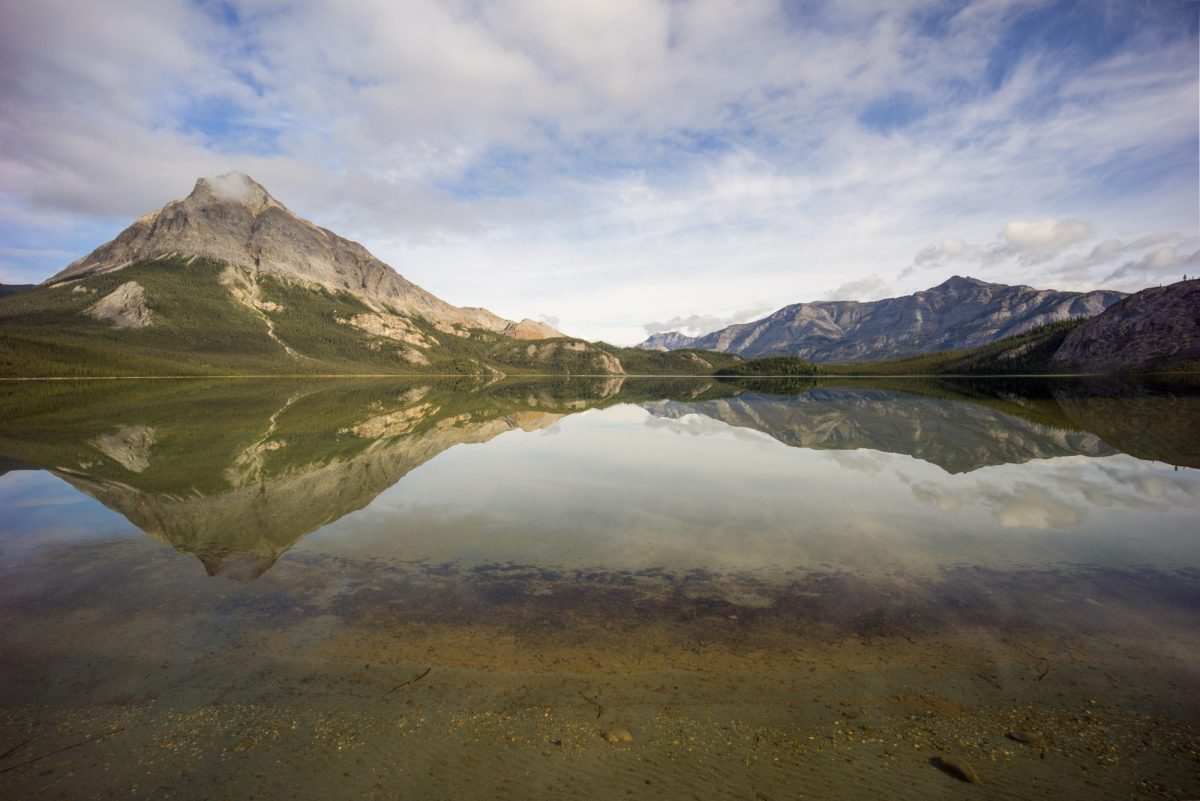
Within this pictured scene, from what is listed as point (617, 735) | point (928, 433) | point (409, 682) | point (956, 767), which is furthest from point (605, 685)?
point (928, 433)

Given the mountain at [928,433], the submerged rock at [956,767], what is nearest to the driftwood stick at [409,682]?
the submerged rock at [956,767]

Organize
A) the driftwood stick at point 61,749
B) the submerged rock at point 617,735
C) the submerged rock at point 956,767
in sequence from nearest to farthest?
the submerged rock at point 956,767, the driftwood stick at point 61,749, the submerged rock at point 617,735

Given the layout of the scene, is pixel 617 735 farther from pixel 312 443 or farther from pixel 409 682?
pixel 312 443

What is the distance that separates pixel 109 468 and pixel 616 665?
3314 cm

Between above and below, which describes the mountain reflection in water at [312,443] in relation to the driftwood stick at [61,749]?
above

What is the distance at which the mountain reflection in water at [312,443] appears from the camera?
21234mm

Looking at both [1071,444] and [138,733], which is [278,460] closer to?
[138,733]

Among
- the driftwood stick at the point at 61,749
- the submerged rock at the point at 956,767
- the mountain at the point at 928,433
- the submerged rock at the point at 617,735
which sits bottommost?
the driftwood stick at the point at 61,749

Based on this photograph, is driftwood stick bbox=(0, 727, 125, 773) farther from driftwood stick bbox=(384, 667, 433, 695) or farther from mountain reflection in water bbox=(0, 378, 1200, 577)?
mountain reflection in water bbox=(0, 378, 1200, 577)

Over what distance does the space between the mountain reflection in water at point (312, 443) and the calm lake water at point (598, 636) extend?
0.41 m

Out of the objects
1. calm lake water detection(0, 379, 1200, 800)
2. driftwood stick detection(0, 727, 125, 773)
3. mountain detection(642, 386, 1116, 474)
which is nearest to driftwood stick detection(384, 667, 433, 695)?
calm lake water detection(0, 379, 1200, 800)

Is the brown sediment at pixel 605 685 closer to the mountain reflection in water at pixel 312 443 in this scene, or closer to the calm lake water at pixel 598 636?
the calm lake water at pixel 598 636

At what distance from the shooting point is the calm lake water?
307 inches

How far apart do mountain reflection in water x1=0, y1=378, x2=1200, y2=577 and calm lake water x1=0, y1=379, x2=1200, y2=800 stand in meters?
0.41
